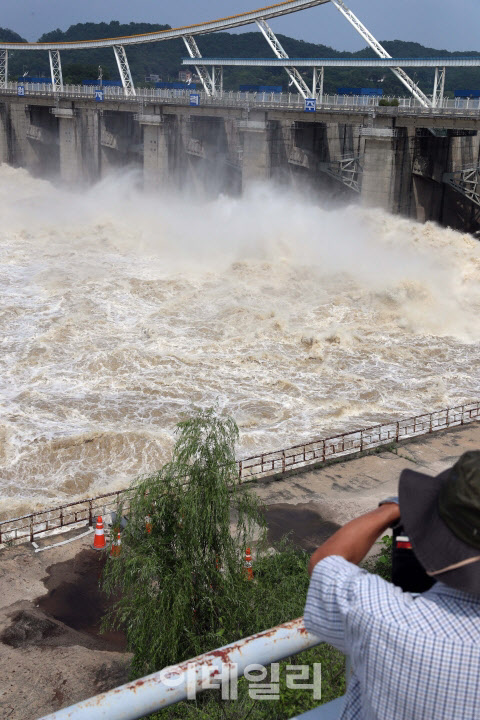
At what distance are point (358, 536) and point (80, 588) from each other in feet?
32.2

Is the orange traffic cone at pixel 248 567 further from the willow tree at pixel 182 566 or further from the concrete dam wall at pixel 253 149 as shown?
the concrete dam wall at pixel 253 149

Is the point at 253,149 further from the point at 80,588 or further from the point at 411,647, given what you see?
the point at 411,647

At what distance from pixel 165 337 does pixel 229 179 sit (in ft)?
87.4

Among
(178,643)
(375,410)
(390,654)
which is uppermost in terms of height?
(390,654)

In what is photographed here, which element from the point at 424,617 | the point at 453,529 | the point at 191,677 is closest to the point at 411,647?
the point at 424,617

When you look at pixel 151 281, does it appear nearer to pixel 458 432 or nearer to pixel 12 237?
pixel 12 237

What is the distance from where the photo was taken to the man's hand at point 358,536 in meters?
2.27

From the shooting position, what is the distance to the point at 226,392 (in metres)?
22.1

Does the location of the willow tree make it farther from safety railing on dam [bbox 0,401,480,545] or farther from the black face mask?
the black face mask

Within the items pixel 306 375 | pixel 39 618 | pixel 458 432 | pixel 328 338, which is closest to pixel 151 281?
pixel 328 338

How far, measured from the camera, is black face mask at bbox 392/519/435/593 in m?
2.38

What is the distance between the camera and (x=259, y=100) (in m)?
45.3

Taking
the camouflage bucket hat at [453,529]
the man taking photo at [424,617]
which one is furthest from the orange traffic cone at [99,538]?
the camouflage bucket hat at [453,529]

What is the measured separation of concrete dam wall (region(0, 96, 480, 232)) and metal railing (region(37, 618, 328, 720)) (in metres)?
35.4
